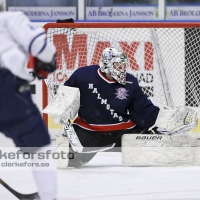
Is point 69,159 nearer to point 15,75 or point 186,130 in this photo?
point 186,130

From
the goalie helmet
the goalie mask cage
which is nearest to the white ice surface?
the goalie helmet

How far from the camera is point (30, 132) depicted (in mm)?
3348

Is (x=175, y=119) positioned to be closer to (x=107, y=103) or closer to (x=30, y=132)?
(x=107, y=103)

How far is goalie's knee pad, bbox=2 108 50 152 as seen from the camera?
3.34 meters

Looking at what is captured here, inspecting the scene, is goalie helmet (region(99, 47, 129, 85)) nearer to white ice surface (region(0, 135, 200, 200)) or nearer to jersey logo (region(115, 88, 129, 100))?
jersey logo (region(115, 88, 129, 100))

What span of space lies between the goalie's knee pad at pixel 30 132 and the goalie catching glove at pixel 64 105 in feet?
5.45


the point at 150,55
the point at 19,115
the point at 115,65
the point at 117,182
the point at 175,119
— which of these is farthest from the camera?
the point at 150,55

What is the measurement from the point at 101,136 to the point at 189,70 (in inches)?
49.6

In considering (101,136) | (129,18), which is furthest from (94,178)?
(129,18)

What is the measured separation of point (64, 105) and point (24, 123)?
5.85 ft

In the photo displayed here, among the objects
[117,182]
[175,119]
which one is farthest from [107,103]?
[117,182]

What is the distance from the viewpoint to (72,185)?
4.50 meters

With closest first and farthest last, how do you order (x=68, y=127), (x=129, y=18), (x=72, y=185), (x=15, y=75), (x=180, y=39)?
(x=15, y=75), (x=72, y=185), (x=68, y=127), (x=180, y=39), (x=129, y=18)

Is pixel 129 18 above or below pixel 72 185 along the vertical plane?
above
